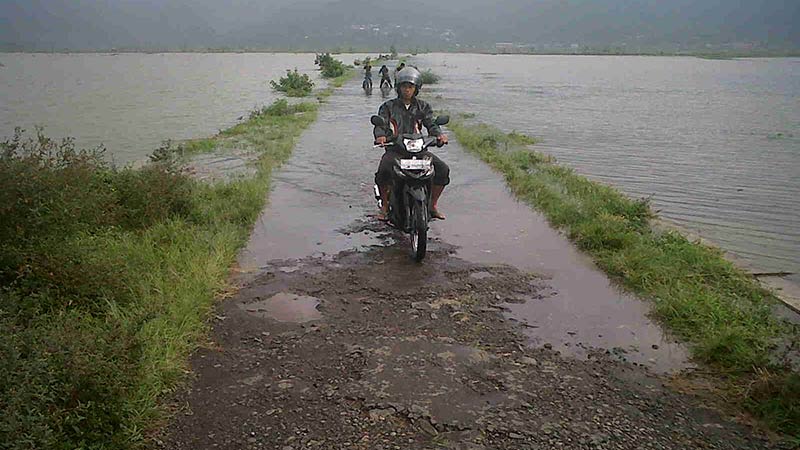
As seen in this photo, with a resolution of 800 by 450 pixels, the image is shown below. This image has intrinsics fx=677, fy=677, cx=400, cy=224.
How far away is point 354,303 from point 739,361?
2.94 m

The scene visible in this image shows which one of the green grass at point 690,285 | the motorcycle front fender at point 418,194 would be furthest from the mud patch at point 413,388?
the motorcycle front fender at point 418,194

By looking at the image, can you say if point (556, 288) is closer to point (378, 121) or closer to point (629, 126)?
point (378, 121)

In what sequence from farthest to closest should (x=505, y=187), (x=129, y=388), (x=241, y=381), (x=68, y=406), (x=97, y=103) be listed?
(x=97, y=103) → (x=505, y=187) → (x=241, y=381) → (x=129, y=388) → (x=68, y=406)

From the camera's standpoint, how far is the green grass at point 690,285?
4227mm

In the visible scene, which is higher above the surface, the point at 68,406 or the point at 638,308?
the point at 68,406

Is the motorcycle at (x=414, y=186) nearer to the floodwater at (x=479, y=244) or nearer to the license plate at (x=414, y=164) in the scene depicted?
the license plate at (x=414, y=164)

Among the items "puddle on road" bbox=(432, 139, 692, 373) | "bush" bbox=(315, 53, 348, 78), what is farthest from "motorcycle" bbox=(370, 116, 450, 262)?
"bush" bbox=(315, 53, 348, 78)

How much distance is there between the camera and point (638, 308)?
5816 mm

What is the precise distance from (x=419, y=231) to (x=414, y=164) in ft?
2.46

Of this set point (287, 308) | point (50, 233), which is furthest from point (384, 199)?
point (50, 233)

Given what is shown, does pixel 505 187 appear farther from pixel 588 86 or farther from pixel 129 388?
pixel 588 86

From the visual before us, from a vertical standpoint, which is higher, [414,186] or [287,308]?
[414,186]

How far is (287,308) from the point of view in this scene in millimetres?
5617

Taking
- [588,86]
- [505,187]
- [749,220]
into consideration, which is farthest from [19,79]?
[749,220]
